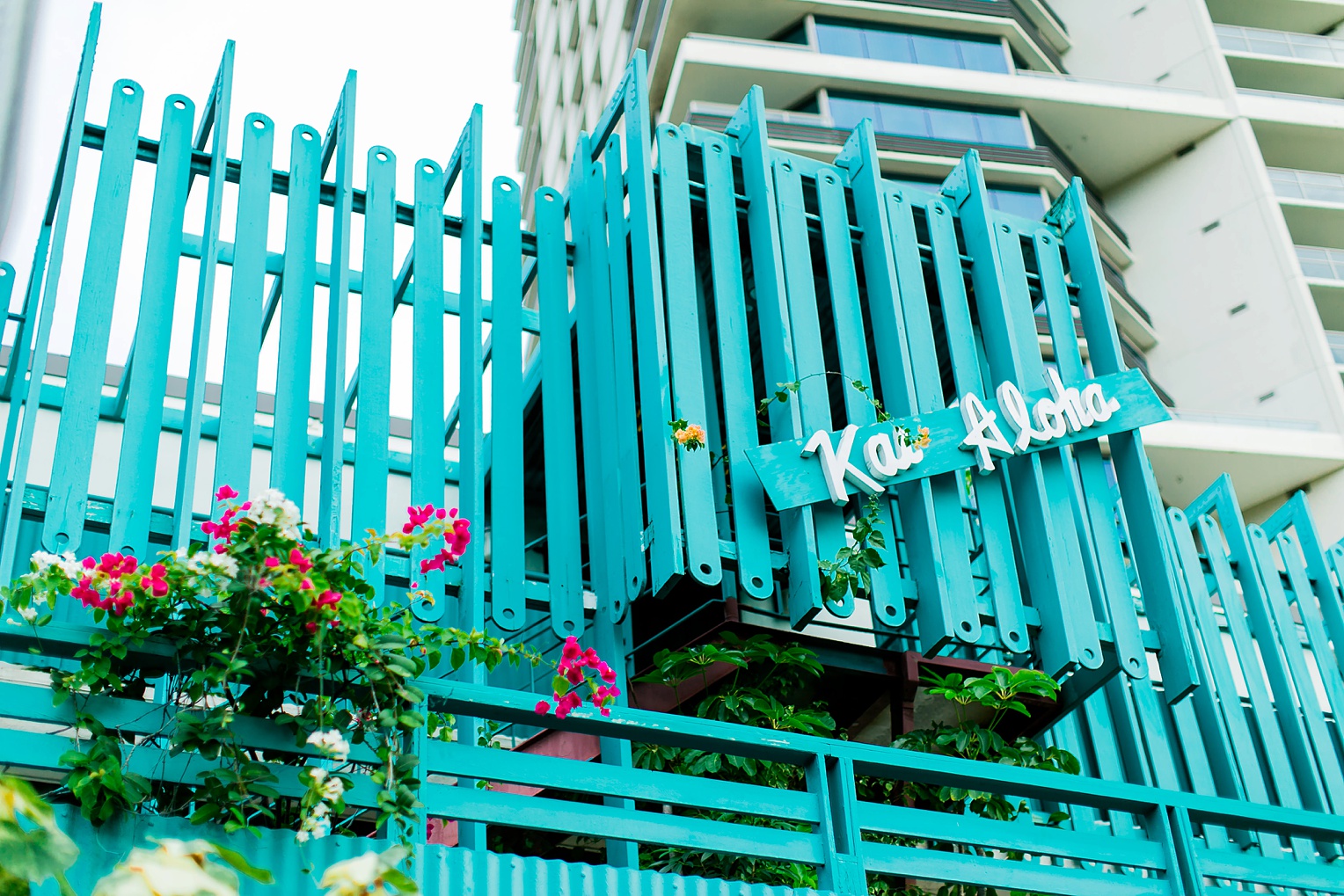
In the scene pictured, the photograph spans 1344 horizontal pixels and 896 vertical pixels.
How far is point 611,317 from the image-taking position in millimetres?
8672

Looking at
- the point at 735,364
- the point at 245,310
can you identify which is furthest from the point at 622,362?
the point at 245,310

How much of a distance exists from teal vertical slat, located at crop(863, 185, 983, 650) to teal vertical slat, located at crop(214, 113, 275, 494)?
147 inches

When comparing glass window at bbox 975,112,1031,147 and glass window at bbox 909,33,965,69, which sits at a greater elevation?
glass window at bbox 909,33,965,69

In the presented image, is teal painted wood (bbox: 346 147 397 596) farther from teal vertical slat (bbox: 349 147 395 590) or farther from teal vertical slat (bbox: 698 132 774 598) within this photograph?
teal vertical slat (bbox: 698 132 774 598)

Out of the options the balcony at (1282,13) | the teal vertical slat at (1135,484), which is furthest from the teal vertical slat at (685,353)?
the balcony at (1282,13)

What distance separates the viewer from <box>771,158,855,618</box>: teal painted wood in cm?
790

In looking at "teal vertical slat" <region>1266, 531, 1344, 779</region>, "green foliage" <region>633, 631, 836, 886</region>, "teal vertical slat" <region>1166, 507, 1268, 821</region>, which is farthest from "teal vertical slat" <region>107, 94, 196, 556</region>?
"teal vertical slat" <region>1266, 531, 1344, 779</region>

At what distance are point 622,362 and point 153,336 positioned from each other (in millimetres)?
2594

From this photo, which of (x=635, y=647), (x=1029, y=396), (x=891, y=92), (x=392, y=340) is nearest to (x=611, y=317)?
(x=392, y=340)

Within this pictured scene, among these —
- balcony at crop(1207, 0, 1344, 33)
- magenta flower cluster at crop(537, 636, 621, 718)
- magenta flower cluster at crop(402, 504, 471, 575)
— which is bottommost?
magenta flower cluster at crop(537, 636, 621, 718)

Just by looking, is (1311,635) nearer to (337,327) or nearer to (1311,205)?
(337,327)

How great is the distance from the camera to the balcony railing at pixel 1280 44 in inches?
1534

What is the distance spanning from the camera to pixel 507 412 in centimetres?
836

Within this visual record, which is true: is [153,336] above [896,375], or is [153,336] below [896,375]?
below
